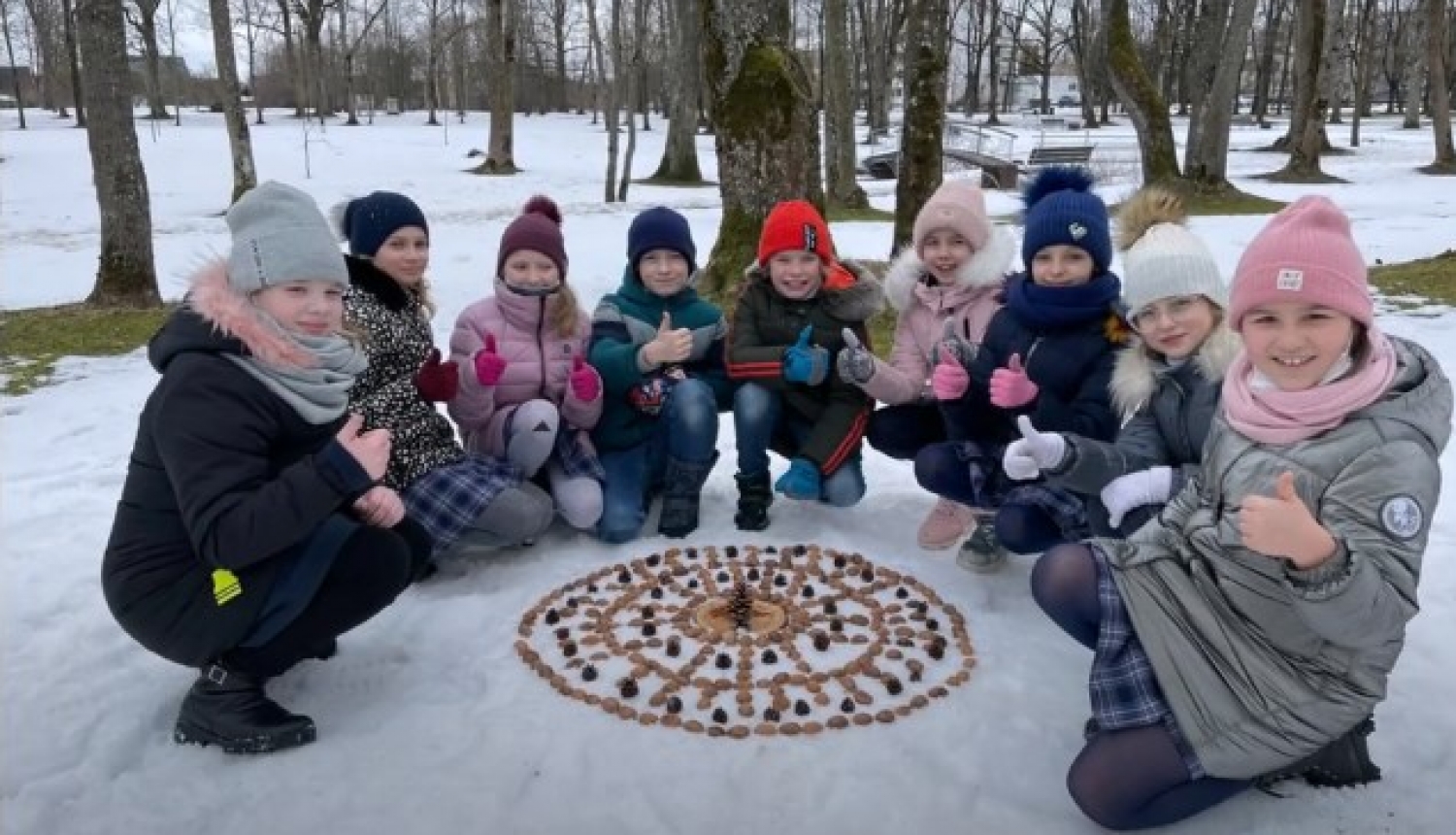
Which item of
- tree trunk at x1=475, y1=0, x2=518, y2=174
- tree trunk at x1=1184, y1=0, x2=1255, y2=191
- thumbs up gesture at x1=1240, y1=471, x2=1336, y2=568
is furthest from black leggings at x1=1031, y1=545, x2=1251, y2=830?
tree trunk at x1=475, y1=0, x2=518, y2=174

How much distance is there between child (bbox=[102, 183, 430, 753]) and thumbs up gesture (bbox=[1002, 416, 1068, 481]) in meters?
1.59

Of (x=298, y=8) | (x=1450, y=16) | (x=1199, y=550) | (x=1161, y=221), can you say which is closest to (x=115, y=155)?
(x=1161, y=221)

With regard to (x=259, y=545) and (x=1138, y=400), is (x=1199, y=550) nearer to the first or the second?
(x=1138, y=400)

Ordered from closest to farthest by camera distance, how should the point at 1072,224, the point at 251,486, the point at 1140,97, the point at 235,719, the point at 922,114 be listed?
1. the point at 251,486
2. the point at 235,719
3. the point at 1072,224
4. the point at 922,114
5. the point at 1140,97

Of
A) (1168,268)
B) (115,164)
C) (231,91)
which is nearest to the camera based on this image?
(1168,268)

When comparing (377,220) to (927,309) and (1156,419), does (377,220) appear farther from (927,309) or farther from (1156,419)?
(1156,419)

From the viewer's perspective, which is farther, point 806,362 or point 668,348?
point 806,362

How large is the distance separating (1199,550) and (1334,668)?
13.7 inches

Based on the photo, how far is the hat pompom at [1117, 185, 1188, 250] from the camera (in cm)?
306

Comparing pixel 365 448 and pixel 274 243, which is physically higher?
pixel 274 243

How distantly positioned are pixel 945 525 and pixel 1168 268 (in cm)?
139

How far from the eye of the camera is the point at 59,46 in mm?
37531

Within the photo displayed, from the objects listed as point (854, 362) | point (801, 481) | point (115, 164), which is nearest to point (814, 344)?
point (854, 362)

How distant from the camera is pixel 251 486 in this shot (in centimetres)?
242
